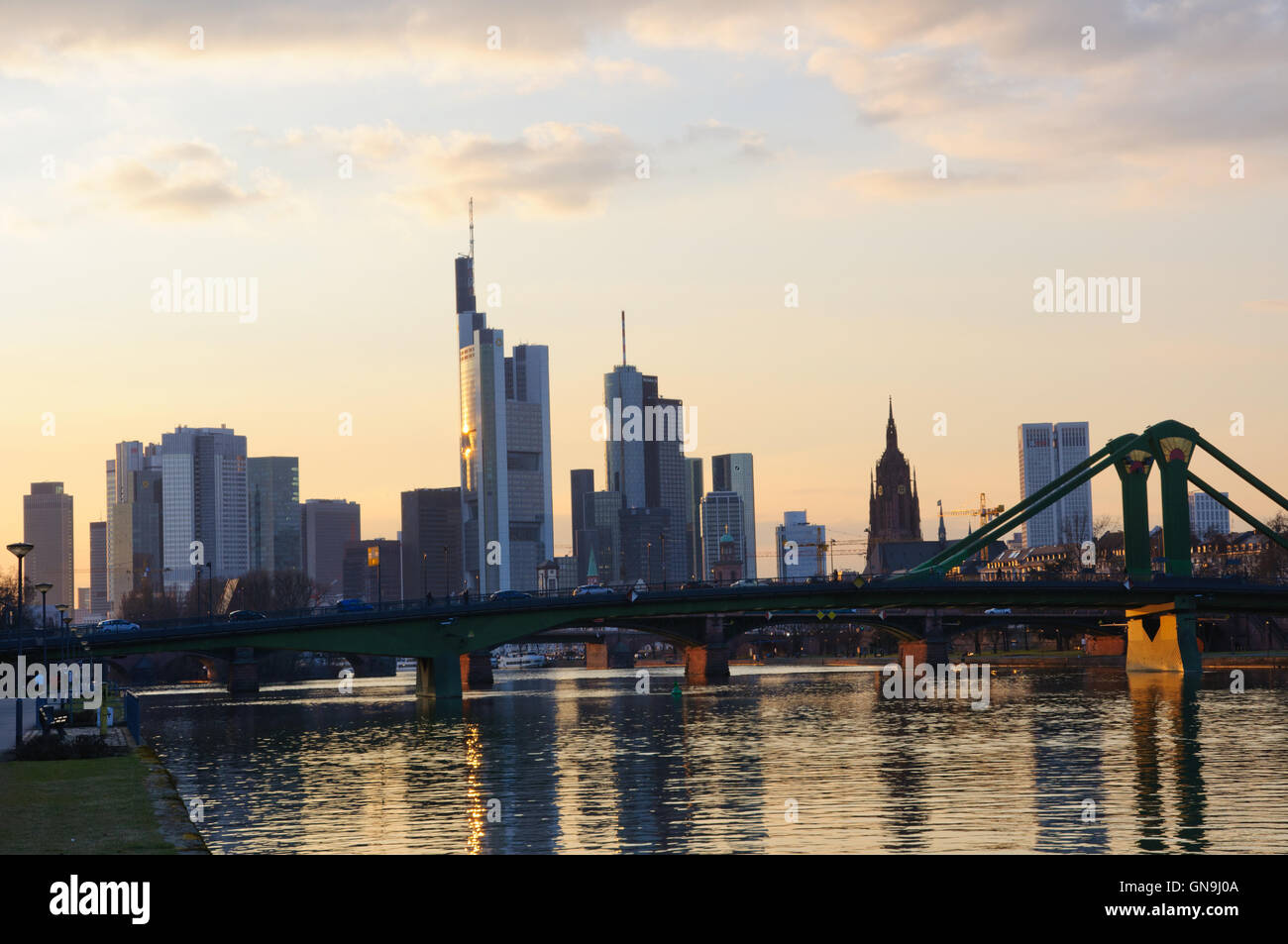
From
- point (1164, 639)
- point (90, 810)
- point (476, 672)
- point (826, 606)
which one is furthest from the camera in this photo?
point (476, 672)

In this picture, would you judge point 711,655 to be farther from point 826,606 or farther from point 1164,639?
point 1164,639

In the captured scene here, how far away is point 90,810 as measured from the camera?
106 feet

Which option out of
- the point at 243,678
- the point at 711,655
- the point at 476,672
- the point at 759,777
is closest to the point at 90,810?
the point at 759,777

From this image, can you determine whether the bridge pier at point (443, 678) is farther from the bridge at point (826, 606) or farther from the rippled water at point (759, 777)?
the rippled water at point (759, 777)

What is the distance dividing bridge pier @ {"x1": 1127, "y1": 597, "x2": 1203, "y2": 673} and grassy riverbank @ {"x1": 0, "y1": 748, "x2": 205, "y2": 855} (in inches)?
4056

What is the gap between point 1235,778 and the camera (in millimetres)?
44719

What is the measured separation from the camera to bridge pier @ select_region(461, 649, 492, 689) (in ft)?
526

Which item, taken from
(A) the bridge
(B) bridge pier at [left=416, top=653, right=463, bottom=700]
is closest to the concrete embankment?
(A) the bridge

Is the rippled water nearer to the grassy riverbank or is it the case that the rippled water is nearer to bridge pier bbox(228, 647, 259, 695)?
the grassy riverbank

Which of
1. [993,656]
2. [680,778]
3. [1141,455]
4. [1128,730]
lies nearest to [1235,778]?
[680,778]

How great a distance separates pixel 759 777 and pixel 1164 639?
95.0 metres
